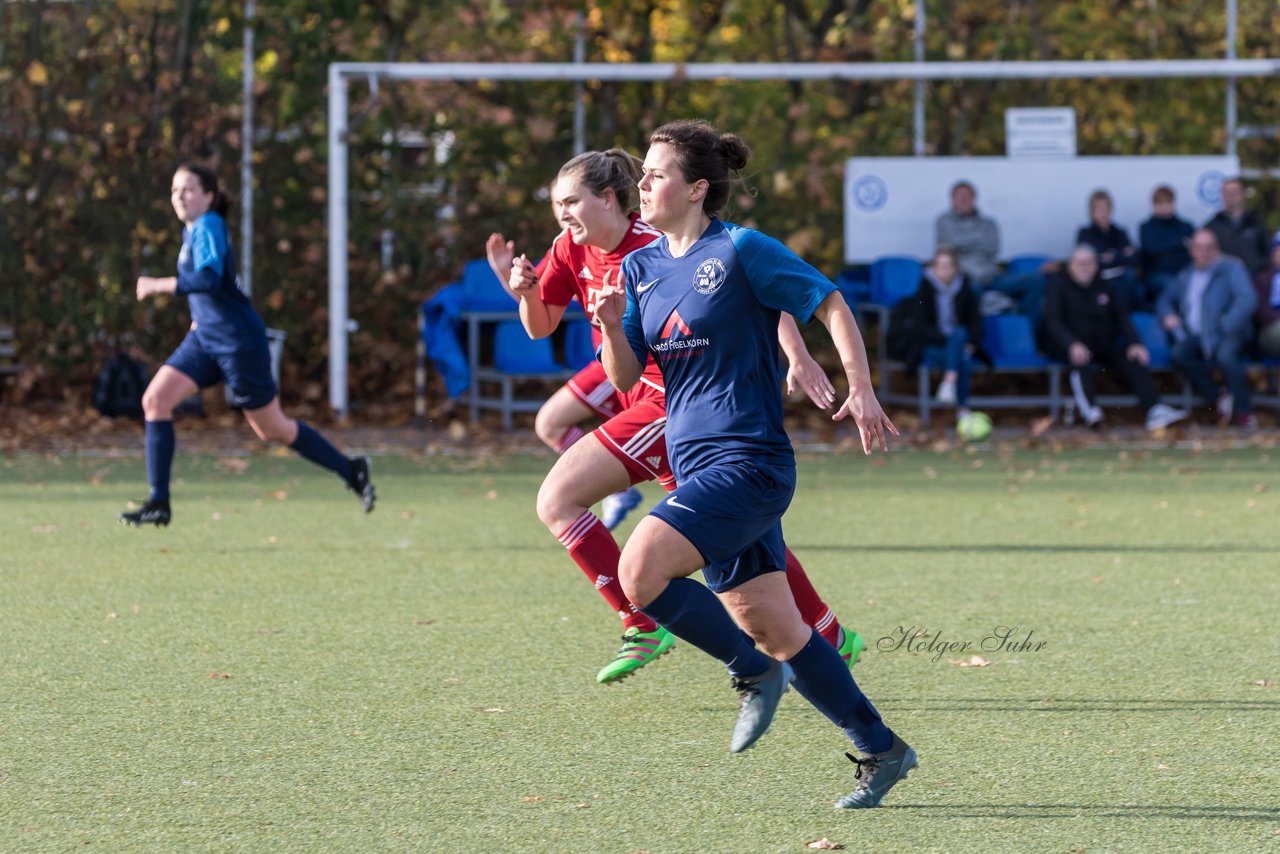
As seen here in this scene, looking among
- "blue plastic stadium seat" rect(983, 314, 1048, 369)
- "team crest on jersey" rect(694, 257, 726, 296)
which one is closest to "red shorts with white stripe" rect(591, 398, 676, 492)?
"team crest on jersey" rect(694, 257, 726, 296)

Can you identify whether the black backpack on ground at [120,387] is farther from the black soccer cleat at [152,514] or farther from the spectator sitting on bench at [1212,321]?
the spectator sitting on bench at [1212,321]

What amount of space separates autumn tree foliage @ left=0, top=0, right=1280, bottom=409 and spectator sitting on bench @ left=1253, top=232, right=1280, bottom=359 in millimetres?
1761

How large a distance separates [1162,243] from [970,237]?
1479 millimetres

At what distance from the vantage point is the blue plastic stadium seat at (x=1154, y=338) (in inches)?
561

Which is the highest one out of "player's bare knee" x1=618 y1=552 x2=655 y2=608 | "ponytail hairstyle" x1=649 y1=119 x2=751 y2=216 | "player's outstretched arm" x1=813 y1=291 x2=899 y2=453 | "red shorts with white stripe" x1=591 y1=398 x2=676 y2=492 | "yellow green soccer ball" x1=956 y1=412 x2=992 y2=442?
"ponytail hairstyle" x1=649 y1=119 x2=751 y2=216

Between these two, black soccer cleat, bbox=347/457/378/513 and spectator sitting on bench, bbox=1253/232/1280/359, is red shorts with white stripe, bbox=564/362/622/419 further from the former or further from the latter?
spectator sitting on bench, bbox=1253/232/1280/359

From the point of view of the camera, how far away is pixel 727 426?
4133mm

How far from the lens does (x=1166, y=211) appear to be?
1455cm

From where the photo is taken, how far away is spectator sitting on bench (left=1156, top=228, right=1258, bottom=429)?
1385 centimetres

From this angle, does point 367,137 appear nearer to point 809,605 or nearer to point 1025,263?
point 1025,263

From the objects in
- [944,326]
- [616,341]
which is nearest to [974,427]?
[944,326]

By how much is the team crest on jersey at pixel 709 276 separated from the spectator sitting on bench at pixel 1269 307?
419 inches

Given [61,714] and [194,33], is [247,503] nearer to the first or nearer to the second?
[61,714]

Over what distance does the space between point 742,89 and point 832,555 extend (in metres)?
8.51
